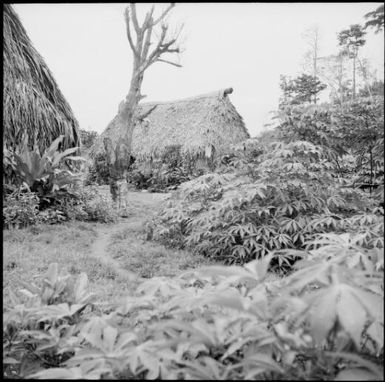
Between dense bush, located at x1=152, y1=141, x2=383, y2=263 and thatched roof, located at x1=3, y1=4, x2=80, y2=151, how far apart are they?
3.36 metres

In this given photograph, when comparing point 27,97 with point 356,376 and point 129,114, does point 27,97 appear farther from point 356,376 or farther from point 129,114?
point 356,376

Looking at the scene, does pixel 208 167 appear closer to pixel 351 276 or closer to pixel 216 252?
pixel 216 252

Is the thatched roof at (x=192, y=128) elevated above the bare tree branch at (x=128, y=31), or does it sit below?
below

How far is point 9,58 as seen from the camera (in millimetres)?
5996

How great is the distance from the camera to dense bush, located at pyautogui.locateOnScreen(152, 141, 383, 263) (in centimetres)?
420

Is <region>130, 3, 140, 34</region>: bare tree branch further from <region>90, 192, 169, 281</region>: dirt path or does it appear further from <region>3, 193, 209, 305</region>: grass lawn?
<region>3, 193, 209, 305</region>: grass lawn

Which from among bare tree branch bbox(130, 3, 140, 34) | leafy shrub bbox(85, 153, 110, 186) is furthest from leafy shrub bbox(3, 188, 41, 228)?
leafy shrub bbox(85, 153, 110, 186)

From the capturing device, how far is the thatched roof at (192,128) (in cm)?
1319

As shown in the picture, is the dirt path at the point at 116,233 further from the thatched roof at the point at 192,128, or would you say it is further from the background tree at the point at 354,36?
the thatched roof at the point at 192,128

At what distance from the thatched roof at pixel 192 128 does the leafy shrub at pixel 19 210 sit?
23.6 ft

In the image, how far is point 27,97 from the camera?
6.39 meters

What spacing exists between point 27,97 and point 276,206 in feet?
14.4

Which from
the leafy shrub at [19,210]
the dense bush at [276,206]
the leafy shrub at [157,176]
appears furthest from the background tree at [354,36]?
the leafy shrub at [157,176]

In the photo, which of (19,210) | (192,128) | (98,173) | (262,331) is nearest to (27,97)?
(19,210)
